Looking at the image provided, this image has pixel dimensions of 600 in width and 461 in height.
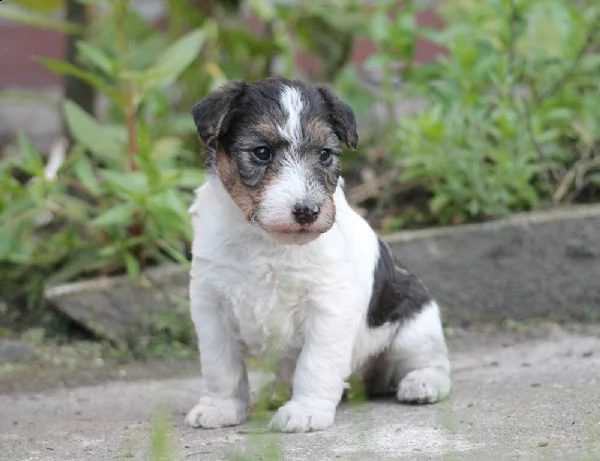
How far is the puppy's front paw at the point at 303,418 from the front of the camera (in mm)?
Result: 4812

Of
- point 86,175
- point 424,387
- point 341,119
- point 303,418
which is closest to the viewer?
point 303,418

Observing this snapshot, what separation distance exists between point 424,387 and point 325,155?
1123mm

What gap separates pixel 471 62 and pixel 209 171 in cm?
287

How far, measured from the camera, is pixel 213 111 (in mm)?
4930

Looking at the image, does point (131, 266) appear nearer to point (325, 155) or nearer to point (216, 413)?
point (216, 413)

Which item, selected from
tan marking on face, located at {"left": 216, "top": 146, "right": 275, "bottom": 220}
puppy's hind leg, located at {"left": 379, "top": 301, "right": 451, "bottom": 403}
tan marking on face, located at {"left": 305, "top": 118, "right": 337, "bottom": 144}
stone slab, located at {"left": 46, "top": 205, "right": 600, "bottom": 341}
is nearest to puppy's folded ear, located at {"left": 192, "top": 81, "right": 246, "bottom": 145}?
tan marking on face, located at {"left": 216, "top": 146, "right": 275, "bottom": 220}

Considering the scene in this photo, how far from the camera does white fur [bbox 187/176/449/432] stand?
16.3ft

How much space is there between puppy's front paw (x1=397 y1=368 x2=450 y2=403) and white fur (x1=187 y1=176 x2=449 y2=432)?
1.17 feet

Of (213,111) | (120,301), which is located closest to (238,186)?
(213,111)

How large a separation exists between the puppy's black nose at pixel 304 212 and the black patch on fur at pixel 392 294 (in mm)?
871

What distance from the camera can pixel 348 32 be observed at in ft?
28.4

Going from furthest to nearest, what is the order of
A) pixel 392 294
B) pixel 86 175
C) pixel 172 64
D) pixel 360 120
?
pixel 360 120
pixel 86 175
pixel 172 64
pixel 392 294

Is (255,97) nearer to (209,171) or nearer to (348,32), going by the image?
(209,171)

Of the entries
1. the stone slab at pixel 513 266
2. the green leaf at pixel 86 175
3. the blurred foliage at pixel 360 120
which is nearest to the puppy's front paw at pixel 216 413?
the blurred foliage at pixel 360 120
